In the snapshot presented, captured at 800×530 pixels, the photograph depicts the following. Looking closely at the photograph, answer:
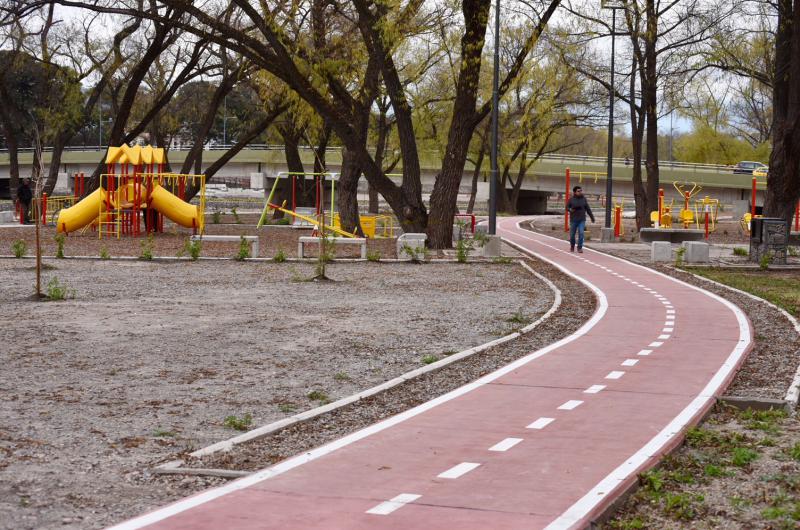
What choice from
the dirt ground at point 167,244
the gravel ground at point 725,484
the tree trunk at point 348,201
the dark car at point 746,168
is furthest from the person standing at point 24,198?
the dark car at point 746,168

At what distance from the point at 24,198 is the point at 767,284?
1296 inches

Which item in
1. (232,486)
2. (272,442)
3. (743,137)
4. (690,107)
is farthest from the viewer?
(743,137)

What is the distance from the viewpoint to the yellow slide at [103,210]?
1453 inches

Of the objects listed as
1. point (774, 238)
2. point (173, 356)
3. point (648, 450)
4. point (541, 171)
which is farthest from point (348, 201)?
point (541, 171)

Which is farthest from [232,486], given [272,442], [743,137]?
[743,137]

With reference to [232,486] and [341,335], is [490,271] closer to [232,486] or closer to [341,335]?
[341,335]

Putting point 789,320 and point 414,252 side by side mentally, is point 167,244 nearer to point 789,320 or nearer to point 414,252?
point 414,252

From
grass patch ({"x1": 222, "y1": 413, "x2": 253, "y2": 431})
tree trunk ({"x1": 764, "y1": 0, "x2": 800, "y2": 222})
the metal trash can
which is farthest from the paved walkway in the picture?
tree trunk ({"x1": 764, "y1": 0, "x2": 800, "y2": 222})

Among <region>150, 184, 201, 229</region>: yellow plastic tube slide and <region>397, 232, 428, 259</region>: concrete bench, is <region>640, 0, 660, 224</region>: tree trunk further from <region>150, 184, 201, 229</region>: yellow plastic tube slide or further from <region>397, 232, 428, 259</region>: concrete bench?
<region>150, 184, 201, 229</region>: yellow plastic tube slide

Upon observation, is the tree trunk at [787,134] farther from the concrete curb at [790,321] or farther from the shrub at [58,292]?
the shrub at [58,292]

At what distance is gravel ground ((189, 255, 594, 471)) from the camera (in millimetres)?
7609

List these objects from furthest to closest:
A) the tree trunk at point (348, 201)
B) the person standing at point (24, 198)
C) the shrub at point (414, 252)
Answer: the person standing at point (24, 198), the tree trunk at point (348, 201), the shrub at point (414, 252)

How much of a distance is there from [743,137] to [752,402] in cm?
8502

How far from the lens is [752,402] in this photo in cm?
952
